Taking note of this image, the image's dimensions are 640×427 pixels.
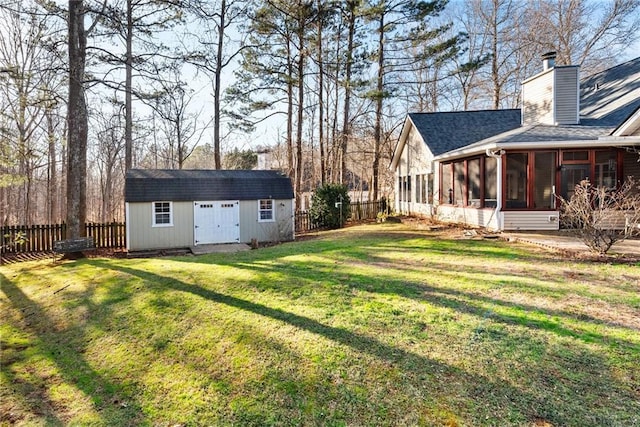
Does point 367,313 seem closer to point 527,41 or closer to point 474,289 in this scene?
point 474,289

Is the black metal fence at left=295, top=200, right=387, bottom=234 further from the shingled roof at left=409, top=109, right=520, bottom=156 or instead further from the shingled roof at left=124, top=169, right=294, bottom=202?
the shingled roof at left=409, top=109, right=520, bottom=156

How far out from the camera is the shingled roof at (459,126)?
1587 centimetres

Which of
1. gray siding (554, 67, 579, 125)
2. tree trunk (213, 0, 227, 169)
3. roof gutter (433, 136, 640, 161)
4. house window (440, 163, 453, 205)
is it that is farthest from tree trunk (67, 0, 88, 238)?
gray siding (554, 67, 579, 125)

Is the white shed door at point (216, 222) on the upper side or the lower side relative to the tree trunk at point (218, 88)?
lower

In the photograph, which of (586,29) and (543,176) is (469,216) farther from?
(586,29)

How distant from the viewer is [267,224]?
1552cm

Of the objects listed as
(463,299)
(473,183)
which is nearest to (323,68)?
(473,183)

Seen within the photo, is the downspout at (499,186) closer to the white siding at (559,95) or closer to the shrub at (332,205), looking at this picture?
the white siding at (559,95)

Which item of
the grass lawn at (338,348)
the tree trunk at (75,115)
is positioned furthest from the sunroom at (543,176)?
the tree trunk at (75,115)

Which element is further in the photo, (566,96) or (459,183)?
(459,183)

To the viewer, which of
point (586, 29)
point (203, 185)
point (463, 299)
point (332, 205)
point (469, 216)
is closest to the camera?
point (463, 299)

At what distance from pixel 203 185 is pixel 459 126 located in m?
12.0

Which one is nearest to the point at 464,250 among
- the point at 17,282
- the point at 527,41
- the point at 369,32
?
the point at 17,282

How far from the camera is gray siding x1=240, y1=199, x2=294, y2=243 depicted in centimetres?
1517
